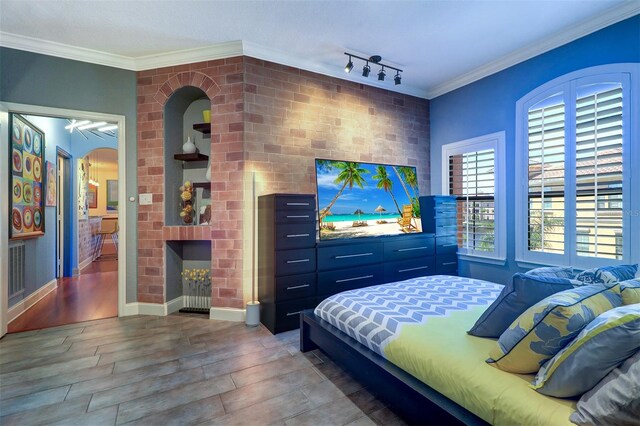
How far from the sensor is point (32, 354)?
8.28 ft

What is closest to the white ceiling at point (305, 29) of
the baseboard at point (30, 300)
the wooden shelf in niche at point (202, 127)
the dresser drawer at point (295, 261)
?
the wooden shelf in niche at point (202, 127)

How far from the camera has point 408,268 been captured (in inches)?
147

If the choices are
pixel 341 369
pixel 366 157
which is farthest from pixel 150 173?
pixel 341 369

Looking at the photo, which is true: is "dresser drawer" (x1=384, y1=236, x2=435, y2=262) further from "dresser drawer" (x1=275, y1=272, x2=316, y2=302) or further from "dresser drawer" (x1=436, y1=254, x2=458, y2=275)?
"dresser drawer" (x1=275, y1=272, x2=316, y2=302)

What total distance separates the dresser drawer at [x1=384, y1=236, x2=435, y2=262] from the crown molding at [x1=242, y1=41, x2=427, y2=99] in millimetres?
2142

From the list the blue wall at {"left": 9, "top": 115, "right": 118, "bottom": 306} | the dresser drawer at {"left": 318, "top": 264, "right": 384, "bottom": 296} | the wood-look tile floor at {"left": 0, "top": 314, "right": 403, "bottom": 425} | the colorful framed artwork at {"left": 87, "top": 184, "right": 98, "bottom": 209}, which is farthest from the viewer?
the colorful framed artwork at {"left": 87, "top": 184, "right": 98, "bottom": 209}

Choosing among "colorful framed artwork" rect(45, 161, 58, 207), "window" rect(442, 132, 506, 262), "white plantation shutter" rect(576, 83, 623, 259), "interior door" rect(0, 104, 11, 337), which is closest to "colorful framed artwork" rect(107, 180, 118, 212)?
"colorful framed artwork" rect(45, 161, 58, 207)

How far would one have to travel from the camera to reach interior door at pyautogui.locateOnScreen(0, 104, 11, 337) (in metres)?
2.92

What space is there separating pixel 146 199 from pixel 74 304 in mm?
1722

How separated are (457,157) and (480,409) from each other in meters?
3.65

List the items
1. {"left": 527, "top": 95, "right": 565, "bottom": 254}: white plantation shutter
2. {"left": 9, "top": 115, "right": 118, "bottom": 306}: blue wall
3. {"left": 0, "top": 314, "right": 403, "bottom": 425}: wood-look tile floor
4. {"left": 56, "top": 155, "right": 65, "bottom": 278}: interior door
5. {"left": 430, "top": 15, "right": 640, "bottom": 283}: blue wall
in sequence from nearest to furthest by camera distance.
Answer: {"left": 0, "top": 314, "right": 403, "bottom": 425}: wood-look tile floor
{"left": 430, "top": 15, "right": 640, "bottom": 283}: blue wall
{"left": 527, "top": 95, "right": 565, "bottom": 254}: white plantation shutter
{"left": 9, "top": 115, "right": 118, "bottom": 306}: blue wall
{"left": 56, "top": 155, "right": 65, "bottom": 278}: interior door

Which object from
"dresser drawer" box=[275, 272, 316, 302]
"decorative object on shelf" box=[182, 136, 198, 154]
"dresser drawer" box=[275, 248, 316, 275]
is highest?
"decorative object on shelf" box=[182, 136, 198, 154]

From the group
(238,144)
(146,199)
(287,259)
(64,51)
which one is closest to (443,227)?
(287,259)

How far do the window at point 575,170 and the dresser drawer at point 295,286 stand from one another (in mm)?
2406
